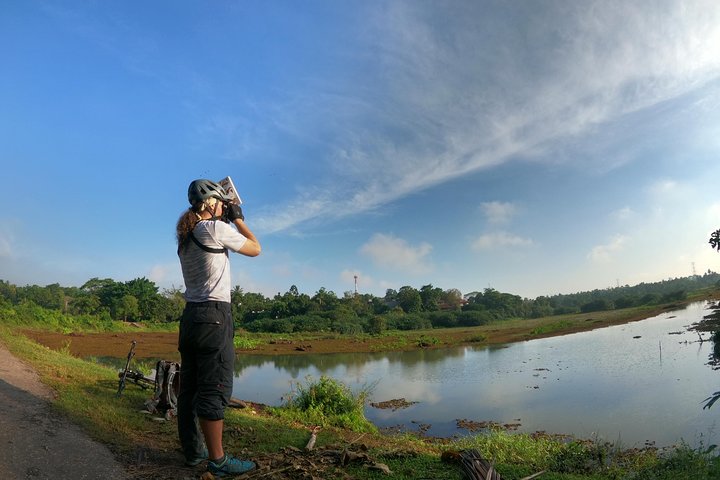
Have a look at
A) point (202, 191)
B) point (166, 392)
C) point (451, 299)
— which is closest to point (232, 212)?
point (202, 191)

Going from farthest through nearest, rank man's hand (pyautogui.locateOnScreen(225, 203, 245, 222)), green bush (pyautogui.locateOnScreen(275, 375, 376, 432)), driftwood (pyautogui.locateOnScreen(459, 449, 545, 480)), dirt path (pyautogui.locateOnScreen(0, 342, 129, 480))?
green bush (pyautogui.locateOnScreen(275, 375, 376, 432)), man's hand (pyautogui.locateOnScreen(225, 203, 245, 222)), dirt path (pyautogui.locateOnScreen(0, 342, 129, 480)), driftwood (pyautogui.locateOnScreen(459, 449, 545, 480))

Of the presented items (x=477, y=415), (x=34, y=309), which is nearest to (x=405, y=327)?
(x=34, y=309)

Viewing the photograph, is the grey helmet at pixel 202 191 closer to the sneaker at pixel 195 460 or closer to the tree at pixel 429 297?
the sneaker at pixel 195 460

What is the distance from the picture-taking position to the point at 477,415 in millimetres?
11703

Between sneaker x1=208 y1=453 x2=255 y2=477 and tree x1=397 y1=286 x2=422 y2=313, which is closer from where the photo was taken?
sneaker x1=208 y1=453 x2=255 y2=477

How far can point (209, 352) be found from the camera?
3033 mm

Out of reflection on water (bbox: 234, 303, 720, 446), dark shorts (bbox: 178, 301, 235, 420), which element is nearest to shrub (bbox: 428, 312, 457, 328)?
reflection on water (bbox: 234, 303, 720, 446)

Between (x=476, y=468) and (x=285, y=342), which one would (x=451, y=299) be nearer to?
(x=285, y=342)

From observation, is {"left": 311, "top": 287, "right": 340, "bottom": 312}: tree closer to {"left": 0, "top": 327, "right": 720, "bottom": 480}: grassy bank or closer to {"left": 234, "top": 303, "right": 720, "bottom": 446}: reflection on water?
{"left": 234, "top": 303, "right": 720, "bottom": 446}: reflection on water

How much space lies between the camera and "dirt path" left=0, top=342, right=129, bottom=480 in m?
2.96

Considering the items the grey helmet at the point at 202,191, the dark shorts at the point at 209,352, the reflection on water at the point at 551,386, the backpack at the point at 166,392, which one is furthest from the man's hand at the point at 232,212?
the reflection on water at the point at 551,386

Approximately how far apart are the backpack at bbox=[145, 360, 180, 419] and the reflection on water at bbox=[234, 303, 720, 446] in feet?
18.0

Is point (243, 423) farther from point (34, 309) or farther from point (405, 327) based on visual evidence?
point (405, 327)

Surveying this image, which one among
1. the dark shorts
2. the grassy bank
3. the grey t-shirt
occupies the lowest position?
A: the grassy bank
